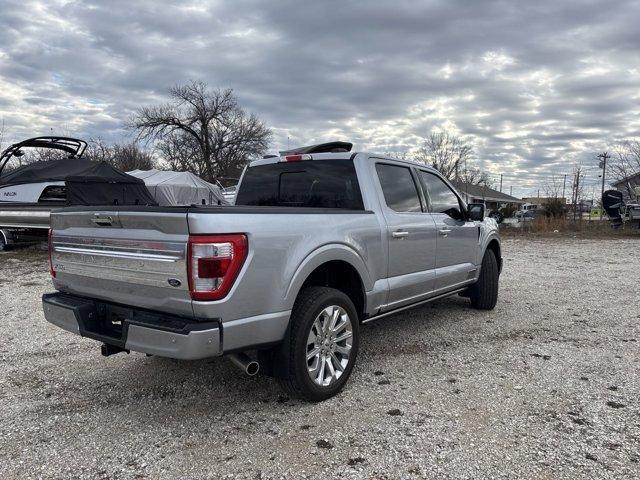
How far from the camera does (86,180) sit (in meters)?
12.4

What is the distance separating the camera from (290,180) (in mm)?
4727

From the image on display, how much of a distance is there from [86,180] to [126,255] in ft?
34.3

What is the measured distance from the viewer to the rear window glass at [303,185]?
14.4 ft

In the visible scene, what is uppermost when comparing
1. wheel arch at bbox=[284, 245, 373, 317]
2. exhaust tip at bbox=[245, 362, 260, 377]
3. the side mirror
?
the side mirror

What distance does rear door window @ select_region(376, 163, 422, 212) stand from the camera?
179 inches

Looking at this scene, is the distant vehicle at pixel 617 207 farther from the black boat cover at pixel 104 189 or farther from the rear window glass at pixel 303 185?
the rear window glass at pixel 303 185

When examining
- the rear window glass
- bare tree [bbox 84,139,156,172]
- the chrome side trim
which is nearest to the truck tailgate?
the chrome side trim

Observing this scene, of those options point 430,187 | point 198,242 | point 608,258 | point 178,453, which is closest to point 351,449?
point 178,453

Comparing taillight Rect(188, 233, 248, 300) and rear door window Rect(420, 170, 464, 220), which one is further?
rear door window Rect(420, 170, 464, 220)

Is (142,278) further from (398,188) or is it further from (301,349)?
(398,188)

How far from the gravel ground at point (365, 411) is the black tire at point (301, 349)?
0.15 m

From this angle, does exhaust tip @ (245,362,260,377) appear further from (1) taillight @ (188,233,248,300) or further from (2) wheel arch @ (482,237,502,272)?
(2) wheel arch @ (482,237,502,272)

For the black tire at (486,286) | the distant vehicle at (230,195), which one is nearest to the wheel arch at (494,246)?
the black tire at (486,286)

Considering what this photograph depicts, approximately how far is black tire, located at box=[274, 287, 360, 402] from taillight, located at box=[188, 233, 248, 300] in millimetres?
641
